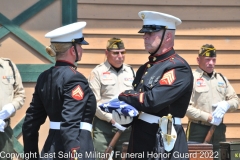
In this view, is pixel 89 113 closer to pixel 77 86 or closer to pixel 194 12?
pixel 77 86

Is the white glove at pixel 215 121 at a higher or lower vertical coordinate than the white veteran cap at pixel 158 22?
lower

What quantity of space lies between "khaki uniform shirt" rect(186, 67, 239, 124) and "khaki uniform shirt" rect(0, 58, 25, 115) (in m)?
2.10

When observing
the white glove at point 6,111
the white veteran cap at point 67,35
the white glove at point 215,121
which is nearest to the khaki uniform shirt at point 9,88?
the white glove at point 6,111

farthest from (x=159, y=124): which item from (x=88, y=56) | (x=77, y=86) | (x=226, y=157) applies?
(x=88, y=56)

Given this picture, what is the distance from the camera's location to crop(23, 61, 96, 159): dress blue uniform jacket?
4.36 metres

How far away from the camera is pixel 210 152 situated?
6.33 meters

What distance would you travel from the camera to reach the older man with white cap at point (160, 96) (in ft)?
14.5

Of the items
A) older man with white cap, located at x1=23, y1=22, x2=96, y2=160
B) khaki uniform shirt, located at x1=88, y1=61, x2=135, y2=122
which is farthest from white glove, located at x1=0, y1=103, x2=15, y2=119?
older man with white cap, located at x1=23, y1=22, x2=96, y2=160

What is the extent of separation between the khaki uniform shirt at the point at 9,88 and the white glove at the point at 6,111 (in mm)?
73

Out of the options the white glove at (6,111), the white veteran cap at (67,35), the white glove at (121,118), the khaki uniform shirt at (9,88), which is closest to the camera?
the white glove at (121,118)

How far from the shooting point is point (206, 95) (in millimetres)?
7473

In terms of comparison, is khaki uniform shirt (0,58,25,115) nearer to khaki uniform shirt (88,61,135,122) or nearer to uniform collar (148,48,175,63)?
khaki uniform shirt (88,61,135,122)

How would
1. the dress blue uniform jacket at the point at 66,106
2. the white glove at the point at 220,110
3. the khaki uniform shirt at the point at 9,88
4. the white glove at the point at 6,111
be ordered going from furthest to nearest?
1. the white glove at the point at 220,110
2. the khaki uniform shirt at the point at 9,88
3. the white glove at the point at 6,111
4. the dress blue uniform jacket at the point at 66,106

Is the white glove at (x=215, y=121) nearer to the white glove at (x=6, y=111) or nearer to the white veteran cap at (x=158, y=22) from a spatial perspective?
the white glove at (x=6, y=111)
